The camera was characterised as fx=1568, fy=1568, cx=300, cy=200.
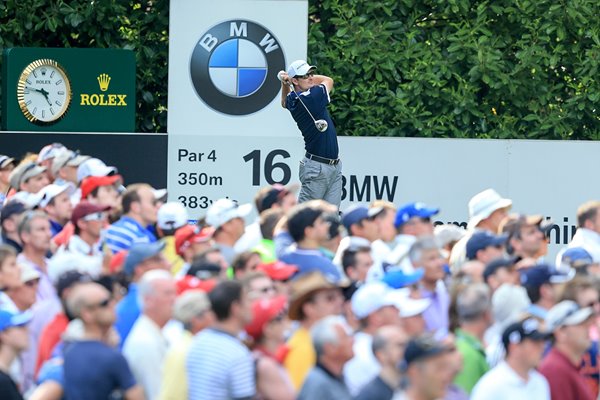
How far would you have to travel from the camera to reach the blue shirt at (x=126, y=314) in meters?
7.82

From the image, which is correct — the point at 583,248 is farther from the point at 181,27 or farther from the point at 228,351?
the point at 181,27

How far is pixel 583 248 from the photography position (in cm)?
1068

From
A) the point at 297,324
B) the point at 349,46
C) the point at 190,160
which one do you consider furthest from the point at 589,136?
the point at 297,324

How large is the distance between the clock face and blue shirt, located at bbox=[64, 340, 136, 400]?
8.78 m

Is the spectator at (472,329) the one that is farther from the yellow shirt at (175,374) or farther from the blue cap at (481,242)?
the blue cap at (481,242)

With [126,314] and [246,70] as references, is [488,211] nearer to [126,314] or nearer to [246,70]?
[126,314]

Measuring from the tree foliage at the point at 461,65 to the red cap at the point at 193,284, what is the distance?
31.3 feet

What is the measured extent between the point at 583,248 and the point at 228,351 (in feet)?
15.0

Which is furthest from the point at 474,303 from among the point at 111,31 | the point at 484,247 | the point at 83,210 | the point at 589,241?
the point at 111,31

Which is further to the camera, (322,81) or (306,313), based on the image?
(322,81)

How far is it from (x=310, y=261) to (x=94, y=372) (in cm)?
248

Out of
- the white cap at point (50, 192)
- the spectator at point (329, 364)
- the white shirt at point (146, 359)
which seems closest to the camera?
the spectator at point (329, 364)

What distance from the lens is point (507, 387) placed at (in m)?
7.07

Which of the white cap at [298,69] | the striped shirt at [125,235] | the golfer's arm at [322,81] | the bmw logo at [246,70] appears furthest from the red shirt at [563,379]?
the bmw logo at [246,70]
